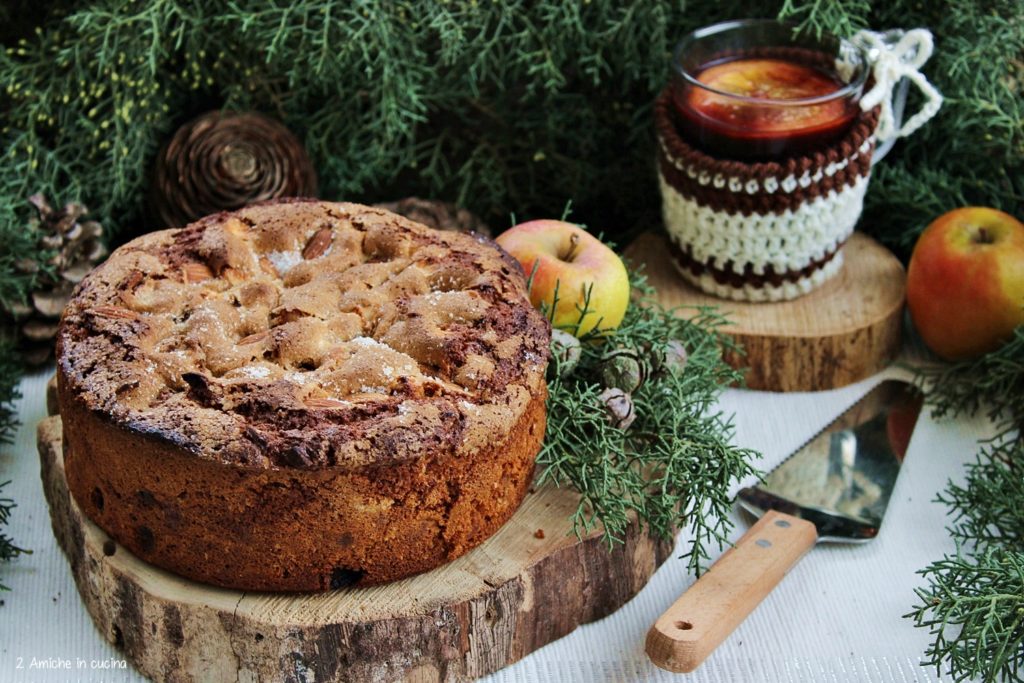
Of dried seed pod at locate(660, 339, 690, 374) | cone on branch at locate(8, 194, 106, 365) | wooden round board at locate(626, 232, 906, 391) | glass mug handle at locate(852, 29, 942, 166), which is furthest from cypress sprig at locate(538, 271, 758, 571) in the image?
cone on branch at locate(8, 194, 106, 365)

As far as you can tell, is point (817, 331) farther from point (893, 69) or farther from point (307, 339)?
point (307, 339)

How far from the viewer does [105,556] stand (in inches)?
66.0

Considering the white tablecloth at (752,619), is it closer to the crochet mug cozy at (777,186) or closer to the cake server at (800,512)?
the cake server at (800,512)

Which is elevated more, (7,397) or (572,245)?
(572,245)

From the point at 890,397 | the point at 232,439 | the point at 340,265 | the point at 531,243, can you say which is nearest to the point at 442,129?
the point at 531,243

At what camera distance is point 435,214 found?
2537mm

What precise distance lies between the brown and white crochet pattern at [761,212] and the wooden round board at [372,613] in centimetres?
79

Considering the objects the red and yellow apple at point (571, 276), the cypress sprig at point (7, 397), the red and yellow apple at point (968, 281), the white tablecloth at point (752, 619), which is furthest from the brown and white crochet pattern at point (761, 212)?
the cypress sprig at point (7, 397)

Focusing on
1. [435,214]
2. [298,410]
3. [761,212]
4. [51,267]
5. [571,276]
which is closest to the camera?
[298,410]

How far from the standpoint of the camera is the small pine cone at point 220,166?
2.54 metres

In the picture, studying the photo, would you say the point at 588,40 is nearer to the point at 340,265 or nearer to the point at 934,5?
the point at 934,5

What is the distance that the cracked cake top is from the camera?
1570mm

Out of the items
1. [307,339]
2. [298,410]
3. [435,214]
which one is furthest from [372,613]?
[435,214]

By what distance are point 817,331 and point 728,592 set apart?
Answer: 0.79 metres
